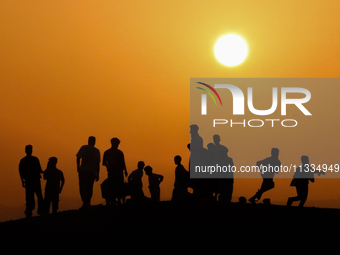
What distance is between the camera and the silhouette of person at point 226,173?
46.1 ft

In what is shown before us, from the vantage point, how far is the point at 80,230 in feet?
34.8

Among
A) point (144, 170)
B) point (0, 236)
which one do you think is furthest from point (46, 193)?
point (0, 236)

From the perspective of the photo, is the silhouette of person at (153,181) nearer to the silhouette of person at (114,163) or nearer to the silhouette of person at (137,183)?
the silhouette of person at (137,183)

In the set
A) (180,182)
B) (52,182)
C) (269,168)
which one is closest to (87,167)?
(52,182)

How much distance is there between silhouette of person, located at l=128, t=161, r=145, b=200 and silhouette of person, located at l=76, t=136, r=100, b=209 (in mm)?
1808

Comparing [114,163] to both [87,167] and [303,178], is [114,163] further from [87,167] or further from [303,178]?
[303,178]

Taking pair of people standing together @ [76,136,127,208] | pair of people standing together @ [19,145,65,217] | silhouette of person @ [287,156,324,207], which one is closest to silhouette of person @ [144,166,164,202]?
pair of people standing together @ [76,136,127,208]

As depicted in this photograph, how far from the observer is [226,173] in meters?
14.2

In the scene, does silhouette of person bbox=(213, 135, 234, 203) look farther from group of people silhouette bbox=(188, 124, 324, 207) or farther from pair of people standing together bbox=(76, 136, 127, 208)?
pair of people standing together bbox=(76, 136, 127, 208)

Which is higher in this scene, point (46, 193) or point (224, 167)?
point (224, 167)

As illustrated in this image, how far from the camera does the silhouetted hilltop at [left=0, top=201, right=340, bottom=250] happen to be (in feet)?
31.1

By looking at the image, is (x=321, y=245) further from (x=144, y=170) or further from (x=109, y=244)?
(x=144, y=170)

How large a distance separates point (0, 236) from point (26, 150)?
4.56 m

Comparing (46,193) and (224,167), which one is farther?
(46,193)
